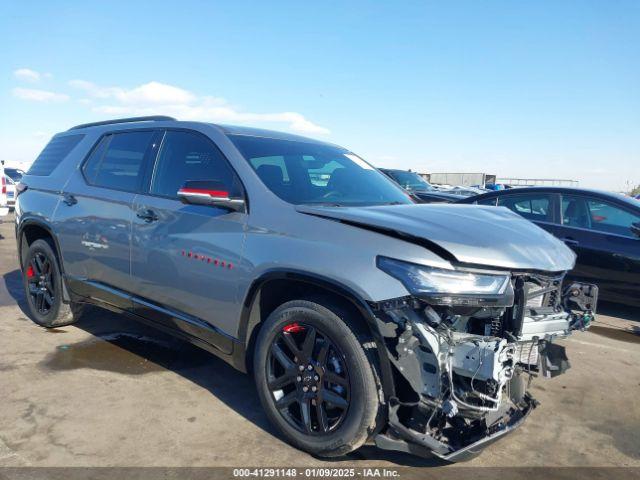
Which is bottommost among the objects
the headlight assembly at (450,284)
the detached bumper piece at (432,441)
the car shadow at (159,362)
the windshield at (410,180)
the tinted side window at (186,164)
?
the car shadow at (159,362)

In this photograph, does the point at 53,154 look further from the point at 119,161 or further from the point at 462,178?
the point at 462,178

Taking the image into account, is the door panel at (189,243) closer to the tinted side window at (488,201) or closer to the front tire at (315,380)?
the front tire at (315,380)

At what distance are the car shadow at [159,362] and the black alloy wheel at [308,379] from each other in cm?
26

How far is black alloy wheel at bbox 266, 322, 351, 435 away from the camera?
8.93 ft

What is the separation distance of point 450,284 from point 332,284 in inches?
23.0

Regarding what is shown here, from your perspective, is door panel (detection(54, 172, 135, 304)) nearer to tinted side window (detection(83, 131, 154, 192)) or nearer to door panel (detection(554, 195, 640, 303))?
tinted side window (detection(83, 131, 154, 192))

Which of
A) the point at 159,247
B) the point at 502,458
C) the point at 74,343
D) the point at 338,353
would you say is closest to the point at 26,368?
the point at 74,343

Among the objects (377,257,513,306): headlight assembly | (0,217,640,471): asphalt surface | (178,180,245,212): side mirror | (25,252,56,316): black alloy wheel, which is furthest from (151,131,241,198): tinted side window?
(25,252,56,316): black alloy wheel

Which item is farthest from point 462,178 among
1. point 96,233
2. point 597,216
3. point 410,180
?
point 96,233

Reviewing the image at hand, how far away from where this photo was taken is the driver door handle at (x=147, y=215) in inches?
144

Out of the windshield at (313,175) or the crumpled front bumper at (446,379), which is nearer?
the crumpled front bumper at (446,379)

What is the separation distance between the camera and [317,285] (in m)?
2.71

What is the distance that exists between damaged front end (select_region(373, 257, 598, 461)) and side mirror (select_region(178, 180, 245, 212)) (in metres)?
1.10

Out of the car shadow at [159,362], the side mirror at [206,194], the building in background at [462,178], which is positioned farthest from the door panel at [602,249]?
the building in background at [462,178]
